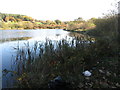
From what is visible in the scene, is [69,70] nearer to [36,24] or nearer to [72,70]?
[72,70]

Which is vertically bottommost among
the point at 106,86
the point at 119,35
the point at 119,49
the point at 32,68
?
the point at 106,86

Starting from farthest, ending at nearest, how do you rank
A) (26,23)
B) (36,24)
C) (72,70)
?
1. (36,24)
2. (26,23)
3. (72,70)

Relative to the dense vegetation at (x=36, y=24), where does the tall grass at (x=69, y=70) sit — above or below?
below

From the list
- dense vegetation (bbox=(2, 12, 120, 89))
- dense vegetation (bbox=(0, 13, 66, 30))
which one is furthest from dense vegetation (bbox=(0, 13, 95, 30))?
dense vegetation (bbox=(2, 12, 120, 89))

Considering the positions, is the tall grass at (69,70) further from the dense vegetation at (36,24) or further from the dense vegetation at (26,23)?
the dense vegetation at (26,23)

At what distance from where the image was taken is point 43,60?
3064 mm

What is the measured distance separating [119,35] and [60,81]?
13.5 feet

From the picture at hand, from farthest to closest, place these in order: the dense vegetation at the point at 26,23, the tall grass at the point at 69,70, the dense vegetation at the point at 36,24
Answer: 1. the dense vegetation at the point at 26,23
2. the dense vegetation at the point at 36,24
3. the tall grass at the point at 69,70

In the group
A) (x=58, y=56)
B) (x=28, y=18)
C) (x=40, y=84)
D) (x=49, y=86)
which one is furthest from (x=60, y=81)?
(x=28, y=18)

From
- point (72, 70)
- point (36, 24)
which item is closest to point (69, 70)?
point (72, 70)

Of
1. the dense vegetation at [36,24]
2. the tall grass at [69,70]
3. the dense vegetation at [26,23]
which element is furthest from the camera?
the dense vegetation at [26,23]

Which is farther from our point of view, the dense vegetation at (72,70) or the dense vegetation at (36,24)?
the dense vegetation at (36,24)

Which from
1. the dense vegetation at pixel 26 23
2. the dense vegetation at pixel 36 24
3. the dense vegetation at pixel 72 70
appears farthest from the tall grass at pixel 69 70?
the dense vegetation at pixel 26 23

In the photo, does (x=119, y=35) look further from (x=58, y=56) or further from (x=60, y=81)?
(x=60, y=81)
